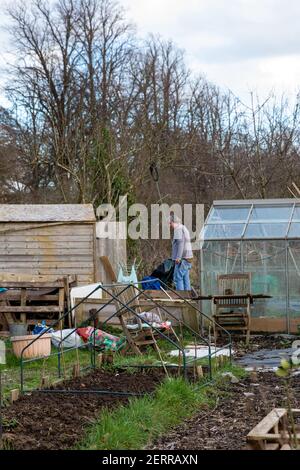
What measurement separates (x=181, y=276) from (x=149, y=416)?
866 cm

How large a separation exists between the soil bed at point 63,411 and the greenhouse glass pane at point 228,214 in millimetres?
6171

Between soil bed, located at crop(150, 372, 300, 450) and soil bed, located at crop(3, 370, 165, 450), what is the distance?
30.4 inches

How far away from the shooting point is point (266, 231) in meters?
14.8

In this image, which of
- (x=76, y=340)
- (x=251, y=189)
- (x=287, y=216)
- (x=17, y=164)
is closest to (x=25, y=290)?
(x=76, y=340)

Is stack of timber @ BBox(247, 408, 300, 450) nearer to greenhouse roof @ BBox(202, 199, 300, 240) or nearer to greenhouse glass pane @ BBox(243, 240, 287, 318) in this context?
greenhouse glass pane @ BBox(243, 240, 287, 318)

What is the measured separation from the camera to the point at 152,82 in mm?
32281

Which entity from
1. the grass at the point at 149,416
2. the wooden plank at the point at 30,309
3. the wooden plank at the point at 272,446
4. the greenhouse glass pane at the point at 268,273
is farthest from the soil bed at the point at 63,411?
the greenhouse glass pane at the point at 268,273

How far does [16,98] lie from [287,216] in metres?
17.0

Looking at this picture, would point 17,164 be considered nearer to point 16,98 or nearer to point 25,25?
point 16,98

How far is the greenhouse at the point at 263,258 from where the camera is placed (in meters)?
14.3

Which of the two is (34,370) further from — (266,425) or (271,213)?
(271,213)

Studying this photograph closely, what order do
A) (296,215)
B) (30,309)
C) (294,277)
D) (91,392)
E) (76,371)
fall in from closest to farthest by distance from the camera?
(91,392), (76,371), (30,309), (294,277), (296,215)

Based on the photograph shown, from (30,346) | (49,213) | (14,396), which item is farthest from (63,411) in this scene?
(49,213)

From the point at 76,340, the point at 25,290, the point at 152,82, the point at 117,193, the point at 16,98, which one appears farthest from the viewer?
the point at 152,82
